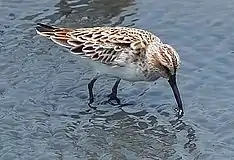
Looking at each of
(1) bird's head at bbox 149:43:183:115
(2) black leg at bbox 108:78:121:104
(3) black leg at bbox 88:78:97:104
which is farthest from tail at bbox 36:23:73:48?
(1) bird's head at bbox 149:43:183:115

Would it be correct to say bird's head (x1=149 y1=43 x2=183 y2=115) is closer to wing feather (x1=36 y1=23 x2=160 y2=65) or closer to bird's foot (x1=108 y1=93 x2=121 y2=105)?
wing feather (x1=36 y1=23 x2=160 y2=65)

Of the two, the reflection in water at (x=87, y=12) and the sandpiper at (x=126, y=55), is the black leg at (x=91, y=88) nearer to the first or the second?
the sandpiper at (x=126, y=55)

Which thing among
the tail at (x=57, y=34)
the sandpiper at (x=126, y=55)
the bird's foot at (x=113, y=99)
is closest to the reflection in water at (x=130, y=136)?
the bird's foot at (x=113, y=99)

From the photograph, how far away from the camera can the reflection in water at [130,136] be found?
7148 mm

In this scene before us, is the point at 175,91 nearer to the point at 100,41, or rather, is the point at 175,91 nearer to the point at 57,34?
the point at 100,41

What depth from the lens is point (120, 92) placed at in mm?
8312

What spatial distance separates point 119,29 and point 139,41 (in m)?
0.35

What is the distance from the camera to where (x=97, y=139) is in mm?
7402

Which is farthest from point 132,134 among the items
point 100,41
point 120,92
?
point 100,41

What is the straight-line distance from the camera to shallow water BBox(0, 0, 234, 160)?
7.23 meters

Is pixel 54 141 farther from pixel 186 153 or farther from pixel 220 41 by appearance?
pixel 220 41

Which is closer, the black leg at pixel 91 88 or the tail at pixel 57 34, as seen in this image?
the black leg at pixel 91 88

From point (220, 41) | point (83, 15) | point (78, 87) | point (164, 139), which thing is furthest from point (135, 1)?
point (164, 139)

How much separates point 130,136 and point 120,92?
90 cm
